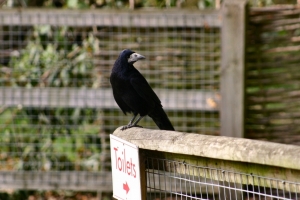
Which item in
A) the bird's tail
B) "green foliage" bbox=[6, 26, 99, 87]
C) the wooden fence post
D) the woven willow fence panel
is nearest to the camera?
the bird's tail

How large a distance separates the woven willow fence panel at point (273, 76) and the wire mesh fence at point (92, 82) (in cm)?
32

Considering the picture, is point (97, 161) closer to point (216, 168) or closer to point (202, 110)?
point (202, 110)

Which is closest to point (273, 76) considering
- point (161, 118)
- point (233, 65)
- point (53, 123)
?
point (233, 65)

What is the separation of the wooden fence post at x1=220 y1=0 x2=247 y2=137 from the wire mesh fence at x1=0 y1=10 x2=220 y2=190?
25cm

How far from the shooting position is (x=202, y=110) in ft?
17.7

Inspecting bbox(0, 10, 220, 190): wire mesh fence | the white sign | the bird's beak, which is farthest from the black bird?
the white sign

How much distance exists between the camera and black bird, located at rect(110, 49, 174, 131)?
4.88 meters

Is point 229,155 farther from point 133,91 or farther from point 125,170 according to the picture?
point 133,91

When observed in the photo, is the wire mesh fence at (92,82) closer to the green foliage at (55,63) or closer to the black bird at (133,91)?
the green foliage at (55,63)

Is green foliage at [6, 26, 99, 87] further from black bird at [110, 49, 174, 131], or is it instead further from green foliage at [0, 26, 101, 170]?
black bird at [110, 49, 174, 131]

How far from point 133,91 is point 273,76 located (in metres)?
1.19

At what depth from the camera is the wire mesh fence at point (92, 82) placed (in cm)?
545

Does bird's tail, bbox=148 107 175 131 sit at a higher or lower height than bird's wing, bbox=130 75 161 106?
lower

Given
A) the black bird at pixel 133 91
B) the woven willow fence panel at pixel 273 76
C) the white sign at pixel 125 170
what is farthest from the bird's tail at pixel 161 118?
the white sign at pixel 125 170
